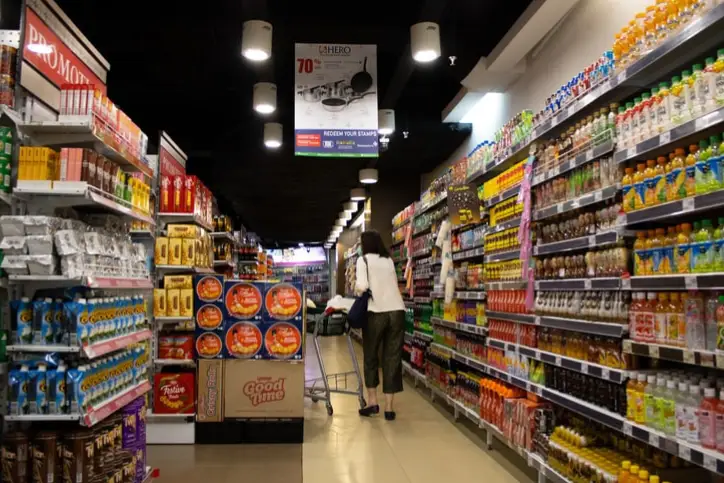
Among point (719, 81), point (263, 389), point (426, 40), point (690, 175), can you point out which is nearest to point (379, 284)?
point (263, 389)

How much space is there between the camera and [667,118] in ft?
9.50

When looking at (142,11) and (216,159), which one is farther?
(216,159)

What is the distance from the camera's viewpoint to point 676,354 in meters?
2.74

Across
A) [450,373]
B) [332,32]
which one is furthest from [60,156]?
[450,373]

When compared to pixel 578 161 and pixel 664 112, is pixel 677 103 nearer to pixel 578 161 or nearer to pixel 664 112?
pixel 664 112

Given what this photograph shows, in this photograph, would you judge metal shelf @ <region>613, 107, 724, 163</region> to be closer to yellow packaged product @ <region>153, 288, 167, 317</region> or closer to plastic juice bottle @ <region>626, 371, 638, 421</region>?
plastic juice bottle @ <region>626, 371, 638, 421</region>

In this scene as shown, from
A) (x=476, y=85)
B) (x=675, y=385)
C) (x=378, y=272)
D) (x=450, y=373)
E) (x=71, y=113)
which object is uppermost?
(x=476, y=85)

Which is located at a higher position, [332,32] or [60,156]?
[332,32]

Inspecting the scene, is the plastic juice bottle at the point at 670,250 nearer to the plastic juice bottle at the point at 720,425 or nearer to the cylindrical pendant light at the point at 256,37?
the plastic juice bottle at the point at 720,425

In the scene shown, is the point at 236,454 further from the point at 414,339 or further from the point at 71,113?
the point at 414,339

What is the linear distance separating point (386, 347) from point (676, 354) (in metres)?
3.93

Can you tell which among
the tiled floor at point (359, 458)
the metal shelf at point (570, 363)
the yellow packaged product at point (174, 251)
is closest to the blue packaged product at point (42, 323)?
the tiled floor at point (359, 458)

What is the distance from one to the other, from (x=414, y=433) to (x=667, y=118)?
3.88 m

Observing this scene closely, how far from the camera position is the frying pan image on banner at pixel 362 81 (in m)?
6.32
